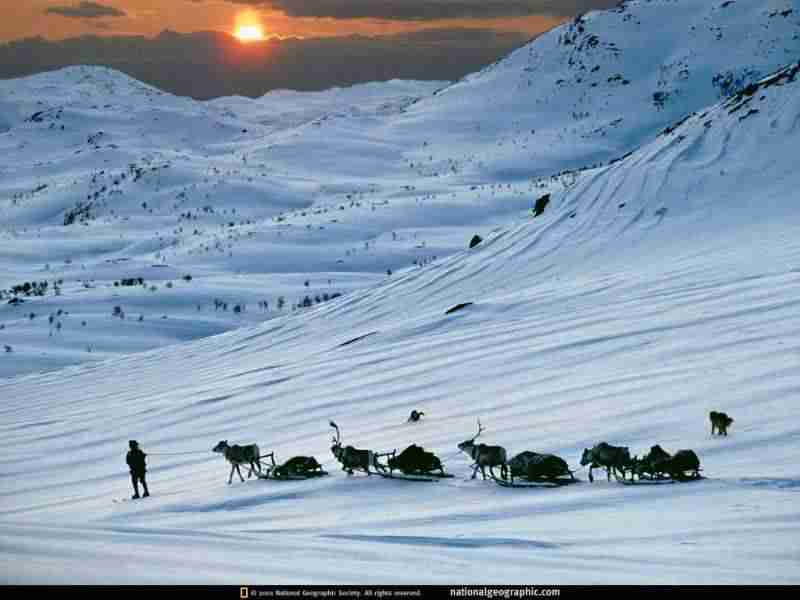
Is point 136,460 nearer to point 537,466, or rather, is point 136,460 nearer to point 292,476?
point 292,476

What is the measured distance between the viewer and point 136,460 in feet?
27.4

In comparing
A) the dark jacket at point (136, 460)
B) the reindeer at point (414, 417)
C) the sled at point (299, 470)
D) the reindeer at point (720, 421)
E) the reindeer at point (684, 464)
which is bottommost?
the reindeer at point (684, 464)

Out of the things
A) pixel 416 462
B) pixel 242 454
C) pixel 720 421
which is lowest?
pixel 416 462

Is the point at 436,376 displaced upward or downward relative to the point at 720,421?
upward

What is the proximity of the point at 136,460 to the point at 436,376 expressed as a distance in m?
4.31

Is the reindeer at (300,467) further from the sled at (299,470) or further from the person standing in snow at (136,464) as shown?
the person standing in snow at (136,464)

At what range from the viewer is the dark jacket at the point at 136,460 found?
8.34 metres

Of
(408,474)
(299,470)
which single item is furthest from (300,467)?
(408,474)

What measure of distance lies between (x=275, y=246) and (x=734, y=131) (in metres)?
16.6

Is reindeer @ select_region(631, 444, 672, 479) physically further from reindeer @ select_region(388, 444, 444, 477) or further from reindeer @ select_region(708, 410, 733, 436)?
reindeer @ select_region(388, 444, 444, 477)

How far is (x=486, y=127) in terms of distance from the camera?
73.0 m

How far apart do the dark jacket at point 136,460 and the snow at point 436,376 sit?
28 centimetres

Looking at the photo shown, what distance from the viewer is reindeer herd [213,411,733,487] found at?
6.86 meters

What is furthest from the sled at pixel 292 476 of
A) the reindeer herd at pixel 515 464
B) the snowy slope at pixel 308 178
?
the snowy slope at pixel 308 178
